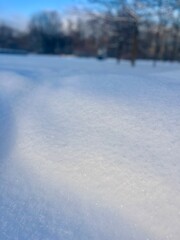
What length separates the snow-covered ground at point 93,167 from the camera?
2908mm

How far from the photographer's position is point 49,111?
193 inches

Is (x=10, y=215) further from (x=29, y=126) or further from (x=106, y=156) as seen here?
(x=29, y=126)

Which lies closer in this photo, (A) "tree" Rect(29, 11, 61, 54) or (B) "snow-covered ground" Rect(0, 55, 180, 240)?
(B) "snow-covered ground" Rect(0, 55, 180, 240)

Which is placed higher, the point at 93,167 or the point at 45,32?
the point at 93,167

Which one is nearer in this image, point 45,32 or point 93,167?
point 93,167

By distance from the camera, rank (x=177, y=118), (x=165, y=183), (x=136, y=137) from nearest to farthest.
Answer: (x=165, y=183) < (x=136, y=137) < (x=177, y=118)

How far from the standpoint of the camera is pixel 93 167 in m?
3.49

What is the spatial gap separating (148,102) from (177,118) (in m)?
0.64

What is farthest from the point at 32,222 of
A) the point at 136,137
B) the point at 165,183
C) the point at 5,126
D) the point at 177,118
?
the point at 177,118

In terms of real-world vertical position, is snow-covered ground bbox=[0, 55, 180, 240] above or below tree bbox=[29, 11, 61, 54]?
above

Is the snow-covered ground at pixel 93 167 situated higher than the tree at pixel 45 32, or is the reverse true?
the snow-covered ground at pixel 93 167

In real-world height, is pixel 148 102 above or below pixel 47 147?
above

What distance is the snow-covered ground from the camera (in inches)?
114

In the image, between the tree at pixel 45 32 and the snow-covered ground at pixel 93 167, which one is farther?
the tree at pixel 45 32
